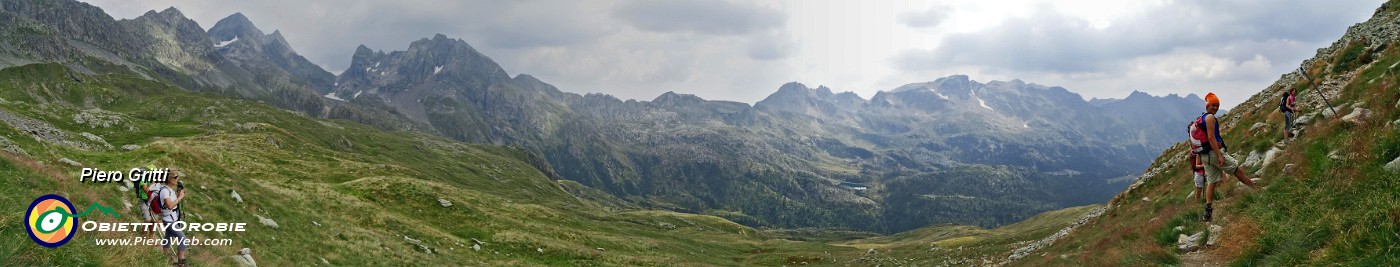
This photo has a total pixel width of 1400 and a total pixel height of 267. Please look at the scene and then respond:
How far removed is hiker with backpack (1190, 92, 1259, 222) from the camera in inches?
676

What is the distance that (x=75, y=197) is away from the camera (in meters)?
20.4

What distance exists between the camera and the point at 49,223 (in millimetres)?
14016

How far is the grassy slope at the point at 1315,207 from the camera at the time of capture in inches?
374

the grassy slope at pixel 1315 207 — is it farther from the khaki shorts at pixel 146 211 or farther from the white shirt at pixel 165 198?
the khaki shorts at pixel 146 211

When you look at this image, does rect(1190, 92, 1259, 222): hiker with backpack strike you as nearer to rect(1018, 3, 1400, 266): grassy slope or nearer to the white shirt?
rect(1018, 3, 1400, 266): grassy slope

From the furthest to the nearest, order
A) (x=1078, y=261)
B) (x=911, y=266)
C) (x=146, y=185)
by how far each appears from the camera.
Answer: (x=911, y=266) < (x=1078, y=261) < (x=146, y=185)

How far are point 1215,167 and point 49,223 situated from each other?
31680 millimetres

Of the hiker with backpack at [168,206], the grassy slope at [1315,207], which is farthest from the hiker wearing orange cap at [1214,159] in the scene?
the hiker with backpack at [168,206]

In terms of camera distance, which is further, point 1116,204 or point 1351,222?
point 1116,204

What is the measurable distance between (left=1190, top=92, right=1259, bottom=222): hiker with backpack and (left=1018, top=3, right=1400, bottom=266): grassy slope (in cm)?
63

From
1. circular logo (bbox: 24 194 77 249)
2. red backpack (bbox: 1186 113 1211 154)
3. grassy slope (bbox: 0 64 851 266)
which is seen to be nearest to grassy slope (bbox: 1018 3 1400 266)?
red backpack (bbox: 1186 113 1211 154)

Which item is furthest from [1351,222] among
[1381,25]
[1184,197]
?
[1381,25]

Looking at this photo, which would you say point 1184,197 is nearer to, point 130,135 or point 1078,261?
point 1078,261

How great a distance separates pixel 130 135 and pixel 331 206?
4843 inches
